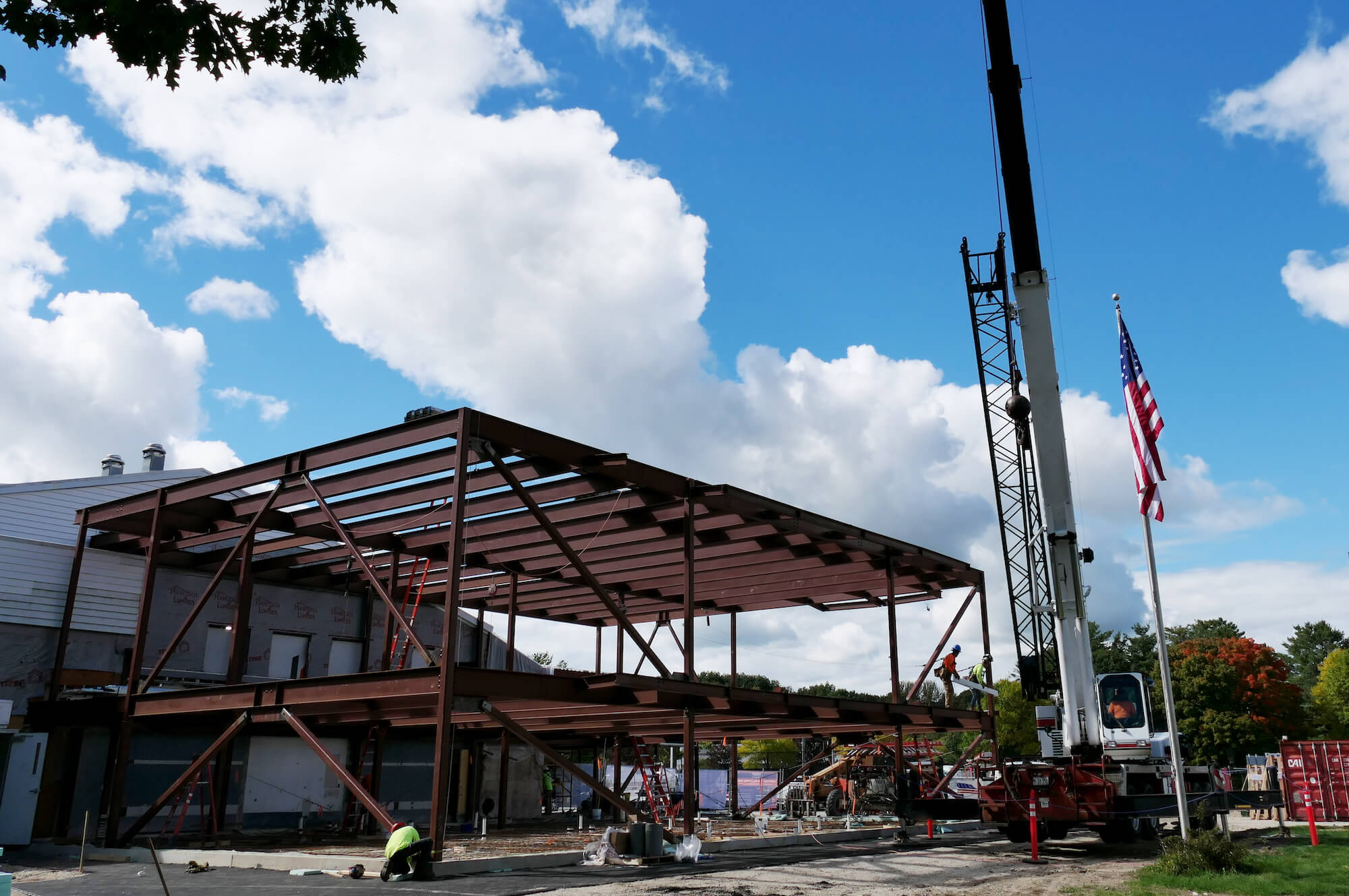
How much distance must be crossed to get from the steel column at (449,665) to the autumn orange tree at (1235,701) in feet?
187

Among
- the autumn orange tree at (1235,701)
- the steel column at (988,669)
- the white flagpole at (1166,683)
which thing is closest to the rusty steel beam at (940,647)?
the steel column at (988,669)

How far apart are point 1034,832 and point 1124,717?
3840 mm

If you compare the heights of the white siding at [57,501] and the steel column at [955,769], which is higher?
the white siding at [57,501]

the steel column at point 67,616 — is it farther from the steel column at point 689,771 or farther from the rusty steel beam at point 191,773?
the steel column at point 689,771

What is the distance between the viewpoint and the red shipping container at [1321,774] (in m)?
29.6

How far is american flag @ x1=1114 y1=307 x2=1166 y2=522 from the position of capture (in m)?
16.0

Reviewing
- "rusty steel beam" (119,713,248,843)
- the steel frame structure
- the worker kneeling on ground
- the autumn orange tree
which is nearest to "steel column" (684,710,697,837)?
the steel frame structure

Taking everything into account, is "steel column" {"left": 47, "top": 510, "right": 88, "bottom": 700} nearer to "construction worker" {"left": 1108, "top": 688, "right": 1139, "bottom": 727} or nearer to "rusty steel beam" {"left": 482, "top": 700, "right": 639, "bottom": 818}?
"rusty steel beam" {"left": 482, "top": 700, "right": 639, "bottom": 818}

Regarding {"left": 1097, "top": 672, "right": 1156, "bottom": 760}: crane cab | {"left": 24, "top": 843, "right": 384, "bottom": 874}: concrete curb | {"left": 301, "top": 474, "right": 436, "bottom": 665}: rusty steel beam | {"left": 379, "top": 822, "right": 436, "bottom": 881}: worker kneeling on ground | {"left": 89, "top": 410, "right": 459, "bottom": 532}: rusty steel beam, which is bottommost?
{"left": 24, "top": 843, "right": 384, "bottom": 874}: concrete curb

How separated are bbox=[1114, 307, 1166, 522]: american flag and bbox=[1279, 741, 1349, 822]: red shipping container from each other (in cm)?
1829

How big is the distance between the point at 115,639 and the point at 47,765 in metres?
3.52

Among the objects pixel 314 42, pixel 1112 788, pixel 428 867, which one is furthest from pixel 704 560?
pixel 314 42

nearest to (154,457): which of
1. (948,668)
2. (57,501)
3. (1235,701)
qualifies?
(57,501)

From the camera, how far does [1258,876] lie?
13.6m
